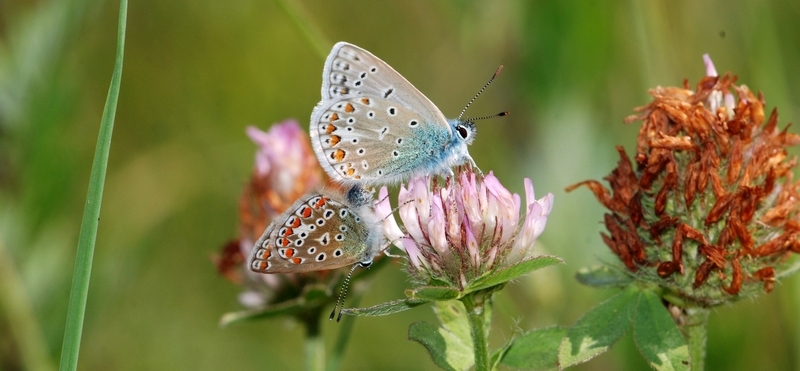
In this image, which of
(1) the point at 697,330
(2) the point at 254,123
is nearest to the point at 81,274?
(1) the point at 697,330

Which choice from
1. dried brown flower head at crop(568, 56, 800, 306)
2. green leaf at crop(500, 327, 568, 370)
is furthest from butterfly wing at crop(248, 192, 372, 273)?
dried brown flower head at crop(568, 56, 800, 306)

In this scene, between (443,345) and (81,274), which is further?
(443,345)

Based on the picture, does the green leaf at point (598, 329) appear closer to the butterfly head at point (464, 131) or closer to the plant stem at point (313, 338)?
the butterfly head at point (464, 131)

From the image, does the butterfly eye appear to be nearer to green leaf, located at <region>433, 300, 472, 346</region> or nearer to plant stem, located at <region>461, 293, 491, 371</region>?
green leaf, located at <region>433, 300, 472, 346</region>

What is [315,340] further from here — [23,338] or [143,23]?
[143,23]

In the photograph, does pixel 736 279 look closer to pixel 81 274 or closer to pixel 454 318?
pixel 454 318

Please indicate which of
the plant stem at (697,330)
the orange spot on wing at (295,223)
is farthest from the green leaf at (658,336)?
the orange spot on wing at (295,223)
